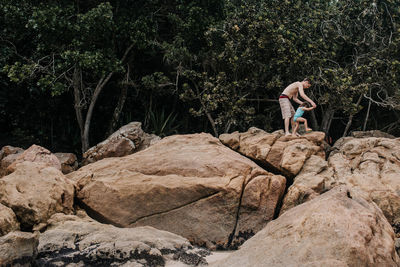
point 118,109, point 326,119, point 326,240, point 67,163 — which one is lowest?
point 67,163

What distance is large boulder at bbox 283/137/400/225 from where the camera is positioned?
306 inches

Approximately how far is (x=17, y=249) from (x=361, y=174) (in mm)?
6715

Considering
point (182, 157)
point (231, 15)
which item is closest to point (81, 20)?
point (231, 15)

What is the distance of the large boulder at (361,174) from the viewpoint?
7.76 meters

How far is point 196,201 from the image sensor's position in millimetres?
7617

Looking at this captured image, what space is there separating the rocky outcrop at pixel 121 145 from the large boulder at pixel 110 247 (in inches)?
210

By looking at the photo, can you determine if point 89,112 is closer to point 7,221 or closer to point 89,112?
point 89,112

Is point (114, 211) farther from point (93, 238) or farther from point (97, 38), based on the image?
point (97, 38)

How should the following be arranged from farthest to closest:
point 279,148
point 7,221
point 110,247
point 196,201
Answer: point 279,148, point 196,201, point 7,221, point 110,247

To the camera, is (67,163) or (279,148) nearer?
(279,148)

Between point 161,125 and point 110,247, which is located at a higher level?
point 110,247

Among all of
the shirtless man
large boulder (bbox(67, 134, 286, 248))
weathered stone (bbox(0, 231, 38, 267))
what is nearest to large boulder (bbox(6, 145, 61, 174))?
large boulder (bbox(67, 134, 286, 248))

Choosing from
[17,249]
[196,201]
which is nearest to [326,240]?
[196,201]

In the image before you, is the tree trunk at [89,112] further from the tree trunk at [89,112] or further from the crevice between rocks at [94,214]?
the crevice between rocks at [94,214]
